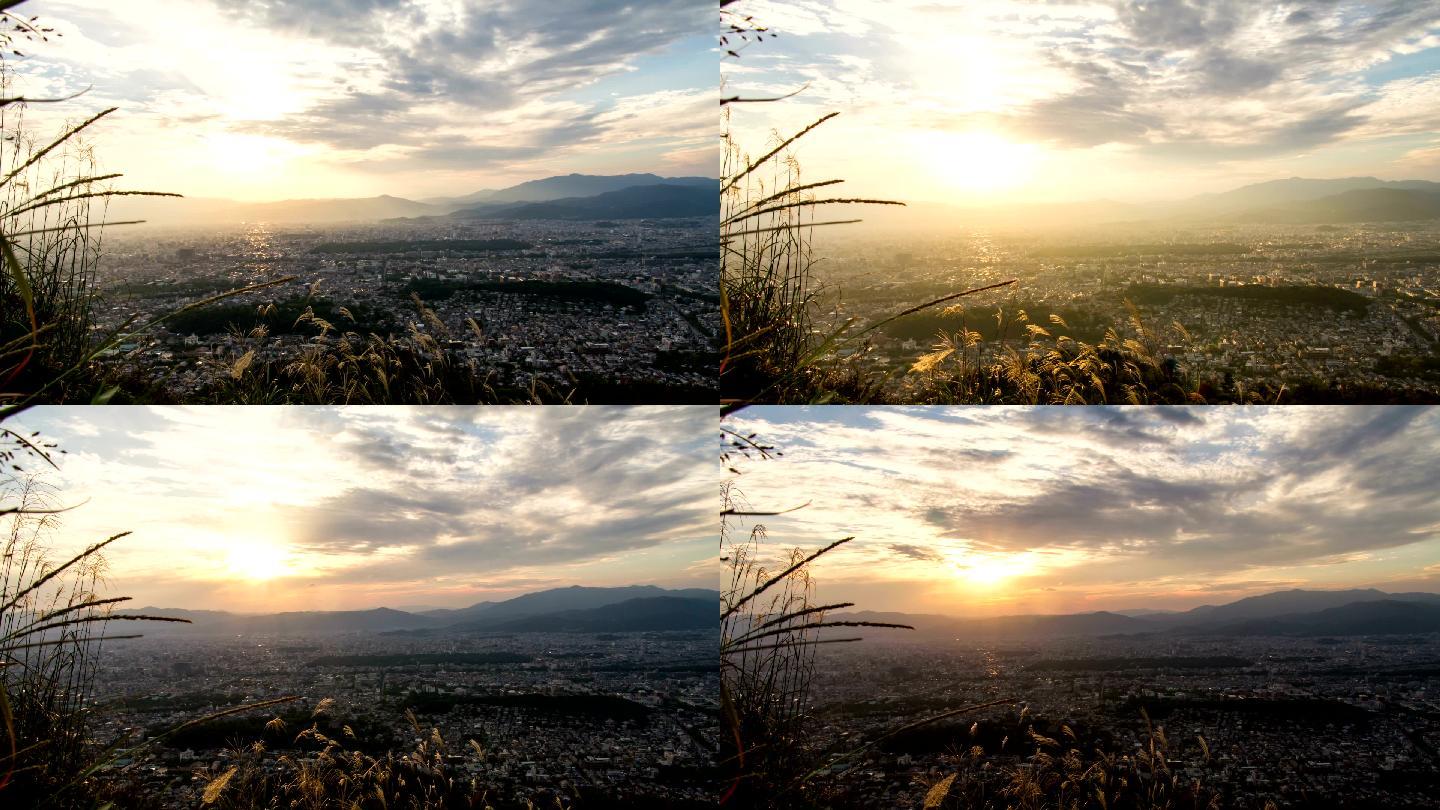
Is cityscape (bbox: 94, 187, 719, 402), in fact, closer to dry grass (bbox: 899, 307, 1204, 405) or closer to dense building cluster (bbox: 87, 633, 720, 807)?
dry grass (bbox: 899, 307, 1204, 405)

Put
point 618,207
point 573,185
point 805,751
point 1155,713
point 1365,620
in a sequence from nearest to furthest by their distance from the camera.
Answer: point 805,751
point 1155,713
point 1365,620
point 573,185
point 618,207

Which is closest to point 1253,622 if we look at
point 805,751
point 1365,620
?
point 1365,620

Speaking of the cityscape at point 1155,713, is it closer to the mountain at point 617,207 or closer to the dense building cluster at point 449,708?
the dense building cluster at point 449,708

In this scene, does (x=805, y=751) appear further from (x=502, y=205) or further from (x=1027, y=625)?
A: (x=502, y=205)

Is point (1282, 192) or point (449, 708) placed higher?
point (1282, 192)

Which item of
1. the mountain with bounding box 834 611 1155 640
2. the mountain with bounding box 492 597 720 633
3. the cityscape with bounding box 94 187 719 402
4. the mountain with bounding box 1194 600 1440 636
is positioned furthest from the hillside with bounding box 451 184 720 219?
the mountain with bounding box 1194 600 1440 636

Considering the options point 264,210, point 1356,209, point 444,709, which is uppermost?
point 1356,209

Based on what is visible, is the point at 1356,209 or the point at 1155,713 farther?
the point at 1356,209

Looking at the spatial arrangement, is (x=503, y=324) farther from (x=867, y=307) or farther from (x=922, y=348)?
(x=922, y=348)
